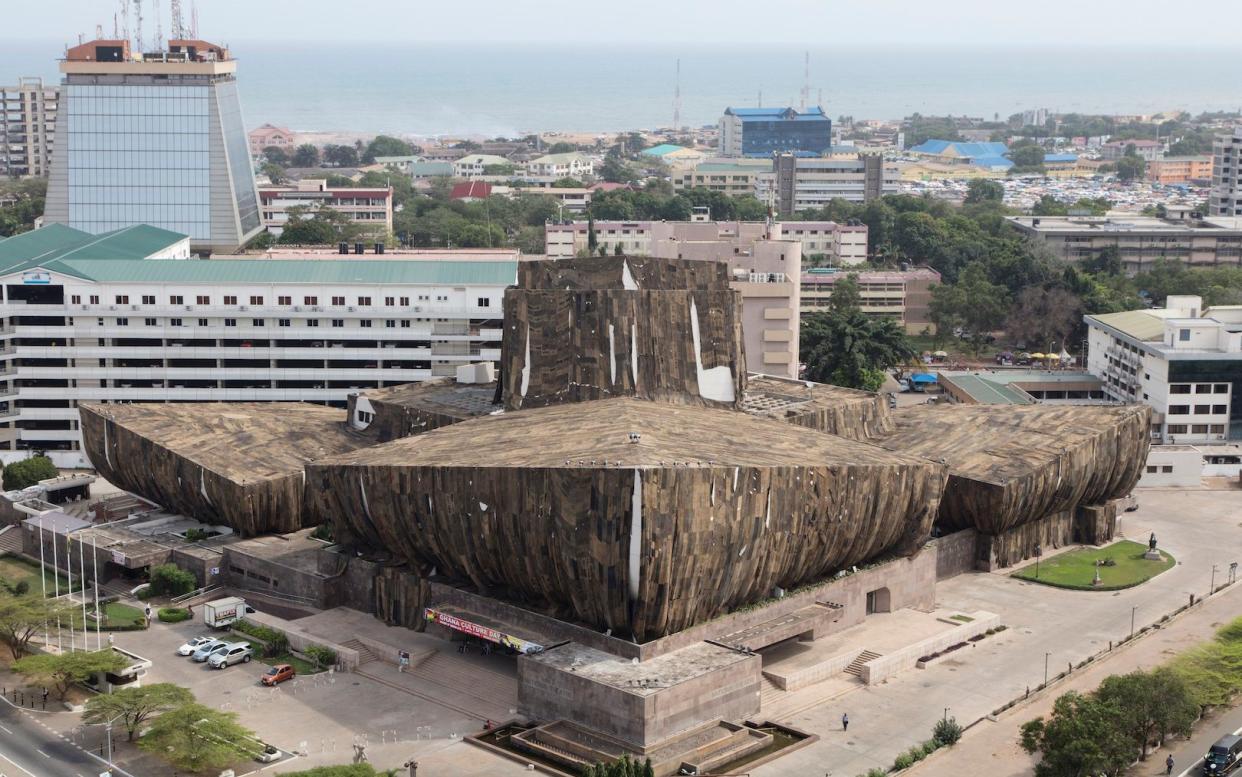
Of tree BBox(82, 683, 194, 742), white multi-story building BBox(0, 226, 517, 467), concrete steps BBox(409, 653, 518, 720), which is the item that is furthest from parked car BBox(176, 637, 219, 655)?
white multi-story building BBox(0, 226, 517, 467)

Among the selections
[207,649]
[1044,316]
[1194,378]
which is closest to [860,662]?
[207,649]

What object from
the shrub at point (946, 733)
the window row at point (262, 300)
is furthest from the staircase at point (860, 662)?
the window row at point (262, 300)

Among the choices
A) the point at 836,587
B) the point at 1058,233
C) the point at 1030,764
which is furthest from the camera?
the point at 1058,233

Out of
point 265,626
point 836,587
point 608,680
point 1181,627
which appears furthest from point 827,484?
point 265,626

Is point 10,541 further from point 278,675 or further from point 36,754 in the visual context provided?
point 36,754

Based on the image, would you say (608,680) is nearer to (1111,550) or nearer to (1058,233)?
(1111,550)

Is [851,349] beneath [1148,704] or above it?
above

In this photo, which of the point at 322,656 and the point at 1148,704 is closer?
the point at 1148,704
